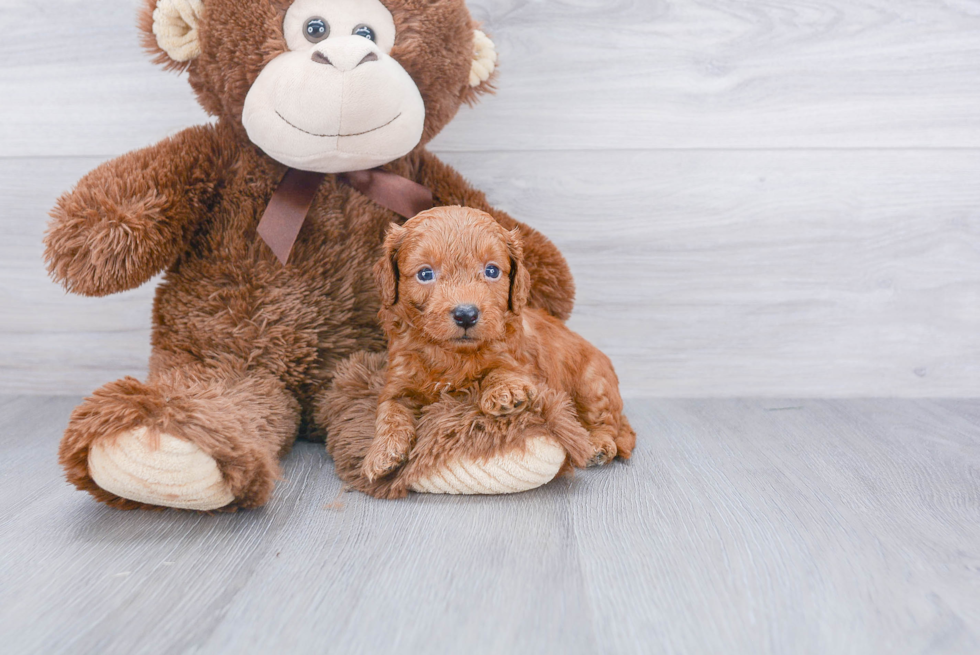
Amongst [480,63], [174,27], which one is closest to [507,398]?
[480,63]

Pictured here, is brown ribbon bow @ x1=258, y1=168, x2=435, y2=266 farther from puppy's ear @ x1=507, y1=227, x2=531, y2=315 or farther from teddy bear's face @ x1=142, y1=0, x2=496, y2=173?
puppy's ear @ x1=507, y1=227, x2=531, y2=315

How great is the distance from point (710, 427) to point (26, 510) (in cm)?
98

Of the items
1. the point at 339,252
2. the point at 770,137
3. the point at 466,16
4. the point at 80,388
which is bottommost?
the point at 80,388

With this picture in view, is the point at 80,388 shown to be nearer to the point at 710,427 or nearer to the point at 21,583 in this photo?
the point at 21,583

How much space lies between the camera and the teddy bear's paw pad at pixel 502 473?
2.85 feet

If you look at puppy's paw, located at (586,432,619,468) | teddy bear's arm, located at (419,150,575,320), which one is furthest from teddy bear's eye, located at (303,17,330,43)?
puppy's paw, located at (586,432,619,468)

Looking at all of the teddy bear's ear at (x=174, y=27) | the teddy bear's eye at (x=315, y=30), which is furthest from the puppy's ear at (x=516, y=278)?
the teddy bear's ear at (x=174, y=27)

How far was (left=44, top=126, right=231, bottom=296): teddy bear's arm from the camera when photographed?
0.91 meters

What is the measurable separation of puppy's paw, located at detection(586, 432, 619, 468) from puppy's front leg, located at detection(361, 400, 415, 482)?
262mm

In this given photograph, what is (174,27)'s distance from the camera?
963mm

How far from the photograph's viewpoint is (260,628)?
631 millimetres

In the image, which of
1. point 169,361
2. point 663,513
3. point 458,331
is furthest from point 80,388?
point 663,513

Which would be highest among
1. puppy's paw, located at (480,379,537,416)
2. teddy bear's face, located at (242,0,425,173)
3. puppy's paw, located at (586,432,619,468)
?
teddy bear's face, located at (242,0,425,173)

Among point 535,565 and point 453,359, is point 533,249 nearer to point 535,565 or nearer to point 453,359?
point 453,359
